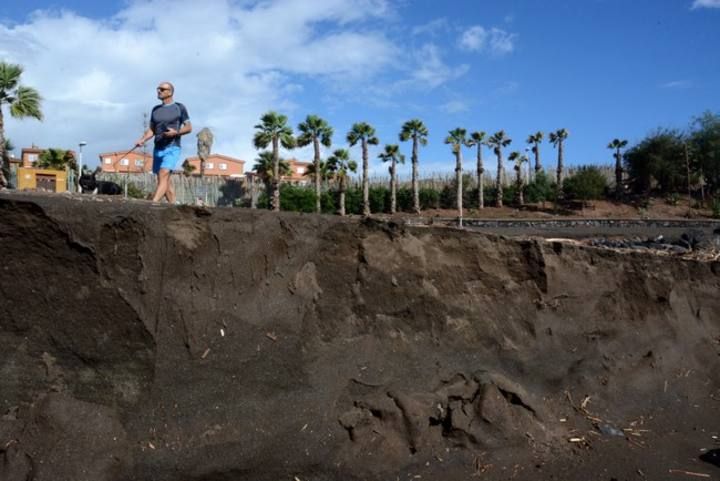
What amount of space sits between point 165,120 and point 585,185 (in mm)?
44134

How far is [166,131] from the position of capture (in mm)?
5504

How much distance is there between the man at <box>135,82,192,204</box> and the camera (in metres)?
A: 5.51

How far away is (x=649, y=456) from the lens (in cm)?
484

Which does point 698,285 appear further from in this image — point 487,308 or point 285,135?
point 285,135

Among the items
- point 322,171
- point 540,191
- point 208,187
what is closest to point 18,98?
point 208,187

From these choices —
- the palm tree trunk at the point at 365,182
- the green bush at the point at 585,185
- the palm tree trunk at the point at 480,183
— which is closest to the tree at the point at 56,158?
the palm tree trunk at the point at 365,182

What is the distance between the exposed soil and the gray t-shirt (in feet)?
6.38

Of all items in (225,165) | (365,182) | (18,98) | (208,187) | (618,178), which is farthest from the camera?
(225,165)

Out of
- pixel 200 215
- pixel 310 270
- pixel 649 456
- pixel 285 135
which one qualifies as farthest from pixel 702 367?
pixel 285 135

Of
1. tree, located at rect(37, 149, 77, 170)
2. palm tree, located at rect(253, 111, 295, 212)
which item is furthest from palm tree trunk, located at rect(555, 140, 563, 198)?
tree, located at rect(37, 149, 77, 170)

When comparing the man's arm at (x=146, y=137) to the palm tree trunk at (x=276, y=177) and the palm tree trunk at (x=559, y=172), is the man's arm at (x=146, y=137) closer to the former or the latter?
the palm tree trunk at (x=276, y=177)

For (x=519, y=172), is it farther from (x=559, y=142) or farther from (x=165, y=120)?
(x=165, y=120)

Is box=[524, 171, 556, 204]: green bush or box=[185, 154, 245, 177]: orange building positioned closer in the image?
box=[524, 171, 556, 204]: green bush

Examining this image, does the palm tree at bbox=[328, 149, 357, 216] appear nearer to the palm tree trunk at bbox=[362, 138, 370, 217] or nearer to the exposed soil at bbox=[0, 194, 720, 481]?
the palm tree trunk at bbox=[362, 138, 370, 217]
